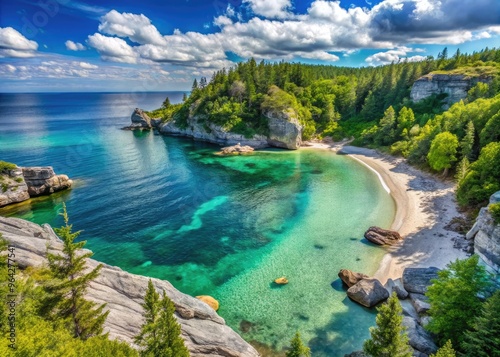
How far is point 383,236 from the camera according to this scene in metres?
37.4

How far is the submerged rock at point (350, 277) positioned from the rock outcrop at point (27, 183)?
54.1 m

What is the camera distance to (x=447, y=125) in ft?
195

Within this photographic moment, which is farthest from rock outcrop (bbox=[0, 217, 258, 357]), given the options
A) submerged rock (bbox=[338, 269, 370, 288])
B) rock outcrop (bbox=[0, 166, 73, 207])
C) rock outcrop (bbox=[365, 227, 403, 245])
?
rock outcrop (bbox=[0, 166, 73, 207])

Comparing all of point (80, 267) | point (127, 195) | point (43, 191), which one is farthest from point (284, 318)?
point (43, 191)

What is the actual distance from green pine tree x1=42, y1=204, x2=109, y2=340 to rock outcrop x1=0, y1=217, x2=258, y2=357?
259 centimetres

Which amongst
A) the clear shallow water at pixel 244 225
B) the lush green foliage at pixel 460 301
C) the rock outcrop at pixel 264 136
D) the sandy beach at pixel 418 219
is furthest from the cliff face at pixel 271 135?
the lush green foliage at pixel 460 301

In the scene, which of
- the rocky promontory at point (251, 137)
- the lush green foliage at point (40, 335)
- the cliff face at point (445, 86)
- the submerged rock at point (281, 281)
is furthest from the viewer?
the rocky promontory at point (251, 137)

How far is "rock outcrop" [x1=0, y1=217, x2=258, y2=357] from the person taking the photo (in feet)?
63.7

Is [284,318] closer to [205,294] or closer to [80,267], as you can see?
[205,294]

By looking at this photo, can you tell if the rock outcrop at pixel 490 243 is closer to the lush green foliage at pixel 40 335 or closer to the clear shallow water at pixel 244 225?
the clear shallow water at pixel 244 225

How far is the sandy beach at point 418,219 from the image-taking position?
32719 mm

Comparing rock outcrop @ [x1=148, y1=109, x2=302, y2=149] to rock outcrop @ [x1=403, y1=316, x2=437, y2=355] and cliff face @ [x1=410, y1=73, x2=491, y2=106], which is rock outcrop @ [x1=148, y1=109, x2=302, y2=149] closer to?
cliff face @ [x1=410, y1=73, x2=491, y2=106]

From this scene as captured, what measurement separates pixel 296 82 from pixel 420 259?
9856 cm

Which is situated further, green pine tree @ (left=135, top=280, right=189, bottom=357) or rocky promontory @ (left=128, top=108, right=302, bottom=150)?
rocky promontory @ (left=128, top=108, right=302, bottom=150)
